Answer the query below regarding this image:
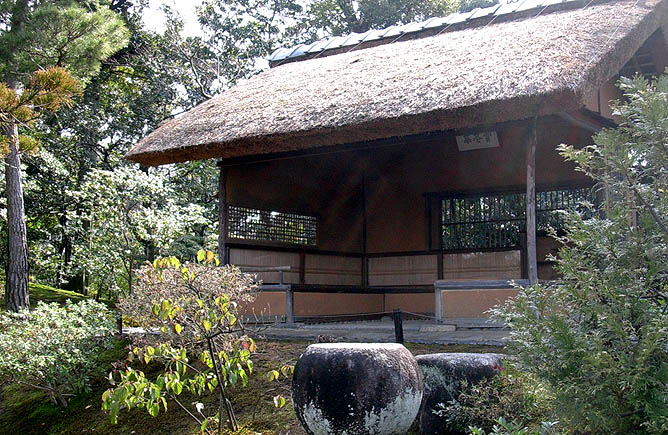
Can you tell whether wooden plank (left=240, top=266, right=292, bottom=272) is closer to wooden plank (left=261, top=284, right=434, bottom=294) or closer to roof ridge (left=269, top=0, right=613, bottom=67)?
wooden plank (left=261, top=284, right=434, bottom=294)

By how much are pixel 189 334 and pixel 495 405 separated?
2.85m

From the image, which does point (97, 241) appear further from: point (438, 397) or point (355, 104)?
point (438, 397)

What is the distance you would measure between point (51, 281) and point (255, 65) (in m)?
7.73

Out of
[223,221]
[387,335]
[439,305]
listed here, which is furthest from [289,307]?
[439,305]

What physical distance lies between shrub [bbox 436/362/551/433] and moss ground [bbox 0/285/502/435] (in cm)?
118

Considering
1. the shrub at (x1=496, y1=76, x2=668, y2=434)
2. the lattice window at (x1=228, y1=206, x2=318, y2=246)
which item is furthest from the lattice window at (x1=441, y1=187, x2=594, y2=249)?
the shrub at (x1=496, y1=76, x2=668, y2=434)

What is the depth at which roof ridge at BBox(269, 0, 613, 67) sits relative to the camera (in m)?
9.60

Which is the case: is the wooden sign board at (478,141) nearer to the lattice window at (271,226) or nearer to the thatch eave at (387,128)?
the thatch eave at (387,128)

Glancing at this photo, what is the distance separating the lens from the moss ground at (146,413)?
201 inches

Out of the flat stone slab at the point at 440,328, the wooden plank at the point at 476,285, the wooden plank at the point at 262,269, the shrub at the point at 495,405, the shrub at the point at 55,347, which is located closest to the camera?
the shrub at the point at 495,405

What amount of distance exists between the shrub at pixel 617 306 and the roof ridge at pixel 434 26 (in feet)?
21.6

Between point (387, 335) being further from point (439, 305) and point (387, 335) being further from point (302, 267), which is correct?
point (302, 267)

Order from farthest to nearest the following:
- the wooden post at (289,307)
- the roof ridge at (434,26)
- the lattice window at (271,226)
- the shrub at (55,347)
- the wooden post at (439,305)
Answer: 1. the roof ridge at (434,26)
2. the lattice window at (271,226)
3. the wooden post at (289,307)
4. the wooden post at (439,305)
5. the shrub at (55,347)

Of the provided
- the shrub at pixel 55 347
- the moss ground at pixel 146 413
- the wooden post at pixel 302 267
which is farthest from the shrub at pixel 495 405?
the wooden post at pixel 302 267
